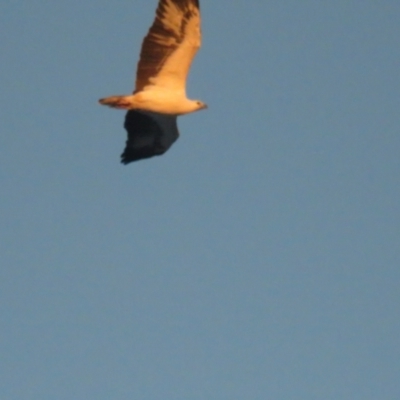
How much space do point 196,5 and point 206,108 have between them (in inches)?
130

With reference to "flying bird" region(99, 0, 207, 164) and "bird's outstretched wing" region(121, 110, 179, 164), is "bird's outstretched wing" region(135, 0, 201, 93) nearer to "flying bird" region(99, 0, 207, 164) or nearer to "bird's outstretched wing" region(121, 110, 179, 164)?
"flying bird" region(99, 0, 207, 164)

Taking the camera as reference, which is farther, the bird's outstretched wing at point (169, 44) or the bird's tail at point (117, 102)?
the bird's outstretched wing at point (169, 44)

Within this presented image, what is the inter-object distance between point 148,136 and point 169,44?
286 cm

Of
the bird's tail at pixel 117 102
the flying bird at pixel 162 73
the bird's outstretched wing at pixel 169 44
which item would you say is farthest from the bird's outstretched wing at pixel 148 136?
the bird's tail at pixel 117 102

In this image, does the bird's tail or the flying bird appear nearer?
the bird's tail

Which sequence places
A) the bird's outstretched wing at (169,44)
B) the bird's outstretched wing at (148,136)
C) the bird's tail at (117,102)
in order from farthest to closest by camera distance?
the bird's outstretched wing at (148,136) → the bird's outstretched wing at (169,44) → the bird's tail at (117,102)

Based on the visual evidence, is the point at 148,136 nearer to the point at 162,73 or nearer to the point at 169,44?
the point at 162,73

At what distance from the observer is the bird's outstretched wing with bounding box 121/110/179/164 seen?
33.2 metres

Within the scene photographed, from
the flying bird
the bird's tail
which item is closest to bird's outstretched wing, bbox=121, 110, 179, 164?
the flying bird

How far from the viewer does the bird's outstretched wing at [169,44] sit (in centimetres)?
3125

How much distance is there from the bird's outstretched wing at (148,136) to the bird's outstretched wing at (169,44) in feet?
4.65

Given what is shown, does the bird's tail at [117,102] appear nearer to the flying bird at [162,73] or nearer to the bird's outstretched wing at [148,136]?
the flying bird at [162,73]

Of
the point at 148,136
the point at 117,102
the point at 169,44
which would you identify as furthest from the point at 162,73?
the point at 148,136

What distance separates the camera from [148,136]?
110 ft
